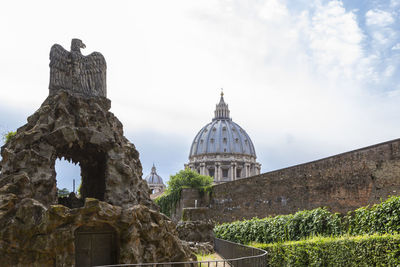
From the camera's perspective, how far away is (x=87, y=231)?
894 cm

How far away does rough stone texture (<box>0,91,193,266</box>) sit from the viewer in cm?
823

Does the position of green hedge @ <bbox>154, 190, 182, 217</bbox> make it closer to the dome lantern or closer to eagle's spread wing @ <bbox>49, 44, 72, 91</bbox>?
eagle's spread wing @ <bbox>49, 44, 72, 91</bbox>

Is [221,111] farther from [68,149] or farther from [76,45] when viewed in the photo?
[68,149]

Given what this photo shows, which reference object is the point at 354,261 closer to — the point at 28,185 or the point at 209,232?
the point at 28,185

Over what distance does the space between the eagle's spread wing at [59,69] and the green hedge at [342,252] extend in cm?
683

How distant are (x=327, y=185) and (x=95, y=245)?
11303 millimetres

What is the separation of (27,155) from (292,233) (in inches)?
317

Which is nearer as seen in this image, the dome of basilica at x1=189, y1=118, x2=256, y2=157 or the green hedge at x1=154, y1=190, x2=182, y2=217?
the green hedge at x1=154, y1=190, x2=182, y2=217

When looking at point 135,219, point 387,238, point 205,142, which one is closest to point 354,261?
point 387,238

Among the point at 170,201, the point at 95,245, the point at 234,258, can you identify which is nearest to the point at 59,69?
the point at 95,245

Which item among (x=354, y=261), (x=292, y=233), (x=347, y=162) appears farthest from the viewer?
(x=347, y=162)

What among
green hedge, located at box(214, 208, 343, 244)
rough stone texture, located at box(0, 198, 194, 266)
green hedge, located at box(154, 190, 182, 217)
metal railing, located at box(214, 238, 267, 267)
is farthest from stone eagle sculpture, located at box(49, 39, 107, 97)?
green hedge, located at box(154, 190, 182, 217)

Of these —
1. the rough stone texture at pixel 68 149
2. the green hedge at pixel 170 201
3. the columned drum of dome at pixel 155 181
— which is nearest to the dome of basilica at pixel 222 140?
the columned drum of dome at pixel 155 181

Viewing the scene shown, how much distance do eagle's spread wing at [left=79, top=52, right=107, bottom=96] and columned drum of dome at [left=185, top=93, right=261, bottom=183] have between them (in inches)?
3443
